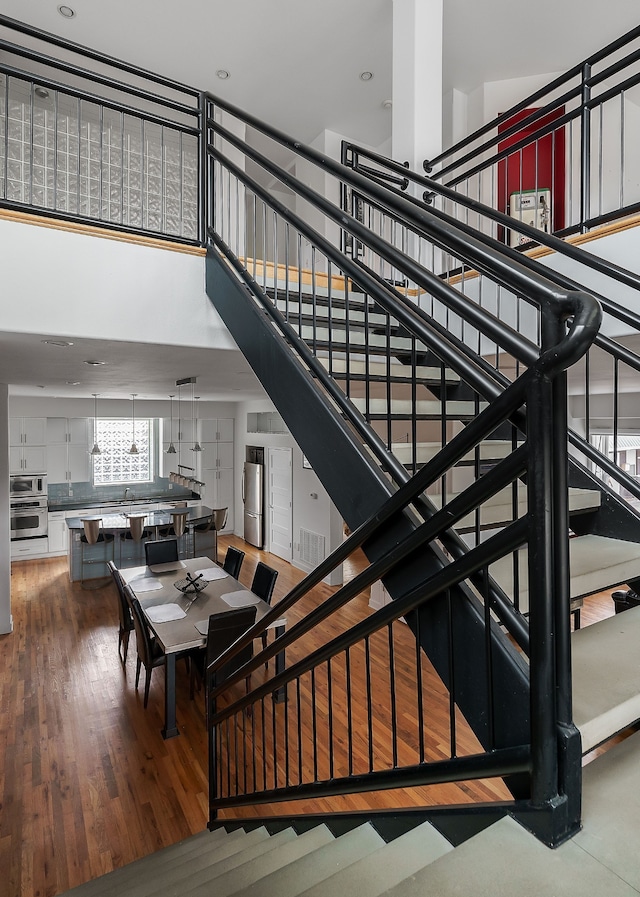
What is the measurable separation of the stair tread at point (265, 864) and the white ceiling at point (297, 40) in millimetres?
2840

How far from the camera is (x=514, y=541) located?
831 millimetres

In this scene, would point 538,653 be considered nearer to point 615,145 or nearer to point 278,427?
point 615,145

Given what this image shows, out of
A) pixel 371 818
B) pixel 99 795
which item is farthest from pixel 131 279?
pixel 99 795

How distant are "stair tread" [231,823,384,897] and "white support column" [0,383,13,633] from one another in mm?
5465

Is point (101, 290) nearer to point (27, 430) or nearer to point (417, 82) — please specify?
Result: point (417, 82)

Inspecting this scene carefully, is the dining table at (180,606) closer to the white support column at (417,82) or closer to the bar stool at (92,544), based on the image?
the bar stool at (92,544)

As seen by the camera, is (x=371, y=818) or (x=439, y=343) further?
(x=371, y=818)

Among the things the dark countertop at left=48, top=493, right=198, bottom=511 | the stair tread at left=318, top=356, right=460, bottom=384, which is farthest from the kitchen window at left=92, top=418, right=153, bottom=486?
the stair tread at left=318, top=356, right=460, bottom=384

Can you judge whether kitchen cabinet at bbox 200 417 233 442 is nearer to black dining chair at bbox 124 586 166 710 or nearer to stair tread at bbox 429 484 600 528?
black dining chair at bbox 124 586 166 710

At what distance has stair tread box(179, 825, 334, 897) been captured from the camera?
1.47 meters

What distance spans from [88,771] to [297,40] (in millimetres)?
6670

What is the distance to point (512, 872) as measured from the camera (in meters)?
0.79

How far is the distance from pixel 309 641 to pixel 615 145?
21.3 feet

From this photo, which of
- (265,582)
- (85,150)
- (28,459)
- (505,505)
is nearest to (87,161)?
(85,150)
